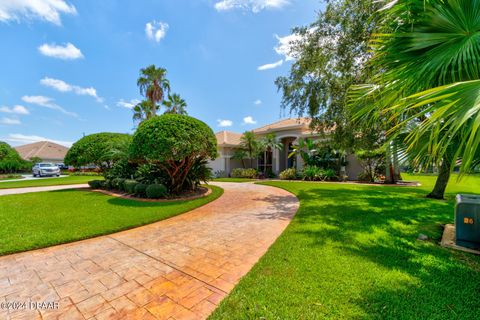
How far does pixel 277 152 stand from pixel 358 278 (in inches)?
764

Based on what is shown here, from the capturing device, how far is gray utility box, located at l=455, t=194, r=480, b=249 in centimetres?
387

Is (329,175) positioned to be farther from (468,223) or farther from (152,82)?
(152,82)

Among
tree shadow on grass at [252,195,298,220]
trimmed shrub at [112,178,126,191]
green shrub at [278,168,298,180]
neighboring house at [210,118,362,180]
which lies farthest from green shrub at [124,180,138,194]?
green shrub at [278,168,298,180]

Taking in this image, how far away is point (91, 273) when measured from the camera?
3342 millimetres

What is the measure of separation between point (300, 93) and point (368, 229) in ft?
24.9

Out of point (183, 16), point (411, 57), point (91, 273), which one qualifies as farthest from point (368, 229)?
point (183, 16)

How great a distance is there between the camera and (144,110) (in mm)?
26547

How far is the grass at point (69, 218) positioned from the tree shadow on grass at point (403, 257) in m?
4.76

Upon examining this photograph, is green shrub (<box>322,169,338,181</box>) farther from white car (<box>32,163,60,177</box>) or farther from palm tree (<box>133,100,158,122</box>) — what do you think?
white car (<box>32,163,60,177</box>)

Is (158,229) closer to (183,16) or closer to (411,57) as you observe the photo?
(411,57)

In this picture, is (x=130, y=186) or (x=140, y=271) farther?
(x=130, y=186)

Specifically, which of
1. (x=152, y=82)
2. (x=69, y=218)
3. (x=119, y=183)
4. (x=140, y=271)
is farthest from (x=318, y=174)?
(x=152, y=82)

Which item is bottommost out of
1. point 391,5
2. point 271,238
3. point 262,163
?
point 271,238

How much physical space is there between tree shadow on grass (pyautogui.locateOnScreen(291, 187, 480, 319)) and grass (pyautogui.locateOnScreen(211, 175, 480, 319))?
1 cm
